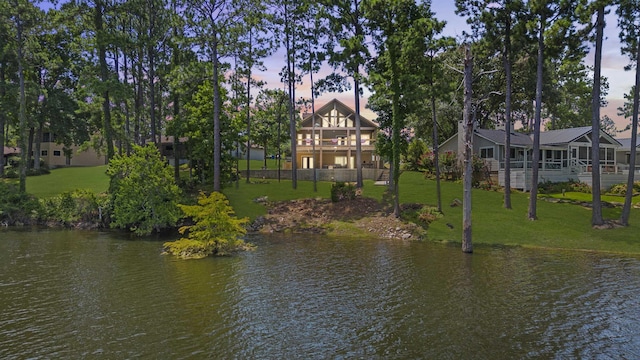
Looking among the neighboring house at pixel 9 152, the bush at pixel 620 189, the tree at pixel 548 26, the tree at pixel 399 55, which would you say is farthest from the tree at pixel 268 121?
the neighboring house at pixel 9 152

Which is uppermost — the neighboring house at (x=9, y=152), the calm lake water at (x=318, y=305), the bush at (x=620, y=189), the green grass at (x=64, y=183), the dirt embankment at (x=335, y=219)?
the neighboring house at (x=9, y=152)

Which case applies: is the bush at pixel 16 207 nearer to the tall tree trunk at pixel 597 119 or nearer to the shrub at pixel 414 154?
the shrub at pixel 414 154

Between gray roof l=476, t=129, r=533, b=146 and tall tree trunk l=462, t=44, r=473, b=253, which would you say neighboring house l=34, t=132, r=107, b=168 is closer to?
gray roof l=476, t=129, r=533, b=146

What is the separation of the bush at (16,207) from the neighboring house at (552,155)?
133 ft

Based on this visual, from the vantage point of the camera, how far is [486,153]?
147 ft

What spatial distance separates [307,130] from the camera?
6228cm

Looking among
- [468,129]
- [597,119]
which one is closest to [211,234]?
[468,129]

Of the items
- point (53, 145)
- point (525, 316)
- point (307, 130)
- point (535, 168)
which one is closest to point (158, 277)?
point (525, 316)

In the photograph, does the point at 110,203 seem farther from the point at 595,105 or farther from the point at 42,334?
the point at 595,105

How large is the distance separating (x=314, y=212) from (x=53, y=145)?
5723 cm

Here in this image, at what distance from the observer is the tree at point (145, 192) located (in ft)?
86.3

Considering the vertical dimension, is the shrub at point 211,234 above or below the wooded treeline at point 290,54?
below

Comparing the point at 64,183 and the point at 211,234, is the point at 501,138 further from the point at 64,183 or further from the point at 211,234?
the point at 64,183

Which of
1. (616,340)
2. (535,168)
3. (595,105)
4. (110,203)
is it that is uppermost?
(595,105)
